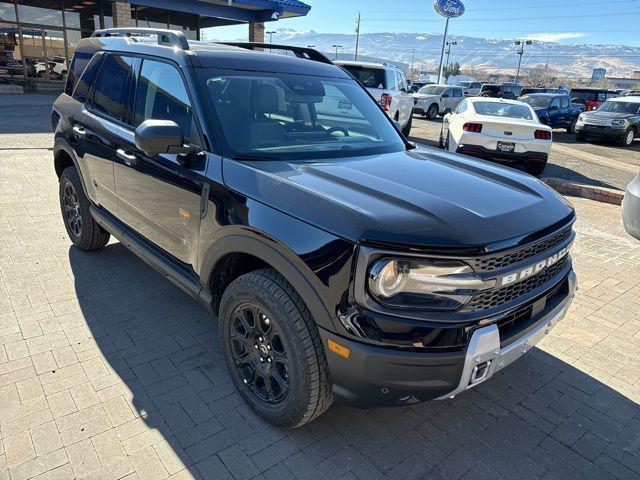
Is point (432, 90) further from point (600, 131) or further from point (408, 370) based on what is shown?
point (408, 370)

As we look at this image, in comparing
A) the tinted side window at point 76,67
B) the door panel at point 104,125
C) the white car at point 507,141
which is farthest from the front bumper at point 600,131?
the door panel at point 104,125

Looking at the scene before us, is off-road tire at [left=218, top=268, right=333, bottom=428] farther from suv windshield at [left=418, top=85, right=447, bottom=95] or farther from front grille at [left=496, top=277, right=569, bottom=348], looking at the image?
suv windshield at [left=418, top=85, right=447, bottom=95]

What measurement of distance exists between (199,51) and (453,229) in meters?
2.01

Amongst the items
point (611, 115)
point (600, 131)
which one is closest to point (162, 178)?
point (600, 131)

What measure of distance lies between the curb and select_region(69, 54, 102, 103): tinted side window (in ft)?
24.8

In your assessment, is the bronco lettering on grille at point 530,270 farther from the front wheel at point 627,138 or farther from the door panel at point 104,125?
the front wheel at point 627,138

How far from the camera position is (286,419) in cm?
245

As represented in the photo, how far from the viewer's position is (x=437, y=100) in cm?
2447

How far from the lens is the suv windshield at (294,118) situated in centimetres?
282

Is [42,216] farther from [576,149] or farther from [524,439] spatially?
[576,149]

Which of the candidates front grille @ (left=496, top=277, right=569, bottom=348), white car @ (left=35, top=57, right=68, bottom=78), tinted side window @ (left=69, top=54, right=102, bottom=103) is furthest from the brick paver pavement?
white car @ (left=35, top=57, right=68, bottom=78)

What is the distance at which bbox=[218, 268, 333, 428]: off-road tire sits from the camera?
86.9 inches

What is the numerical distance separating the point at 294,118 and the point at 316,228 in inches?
51.4

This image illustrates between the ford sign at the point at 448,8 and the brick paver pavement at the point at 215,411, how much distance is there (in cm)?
4718
